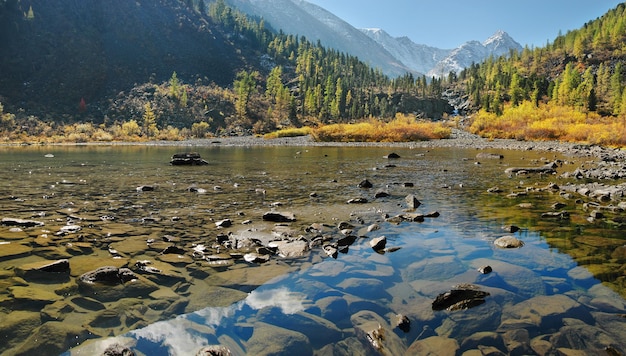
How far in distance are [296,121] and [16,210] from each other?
394 feet

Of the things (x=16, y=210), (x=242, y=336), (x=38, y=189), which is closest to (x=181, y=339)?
(x=242, y=336)

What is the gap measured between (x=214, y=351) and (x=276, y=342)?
2.85 feet

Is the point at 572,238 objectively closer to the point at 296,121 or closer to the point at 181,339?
the point at 181,339

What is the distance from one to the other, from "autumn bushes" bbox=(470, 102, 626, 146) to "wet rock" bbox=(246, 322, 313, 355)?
56545mm

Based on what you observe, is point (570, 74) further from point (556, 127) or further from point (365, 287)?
point (365, 287)

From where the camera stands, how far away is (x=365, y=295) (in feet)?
21.6

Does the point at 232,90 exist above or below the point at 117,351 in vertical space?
above

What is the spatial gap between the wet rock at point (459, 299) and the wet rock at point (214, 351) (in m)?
3.37

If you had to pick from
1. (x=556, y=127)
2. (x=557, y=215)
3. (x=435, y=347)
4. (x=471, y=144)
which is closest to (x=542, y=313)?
(x=435, y=347)

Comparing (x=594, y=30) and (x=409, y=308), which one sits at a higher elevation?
(x=594, y=30)

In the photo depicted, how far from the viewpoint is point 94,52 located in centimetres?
14962

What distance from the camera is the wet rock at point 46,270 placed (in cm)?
699

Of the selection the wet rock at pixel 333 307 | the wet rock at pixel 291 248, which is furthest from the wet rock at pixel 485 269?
the wet rock at pixel 291 248

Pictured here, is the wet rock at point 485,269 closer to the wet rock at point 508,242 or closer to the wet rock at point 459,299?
the wet rock at point 459,299
